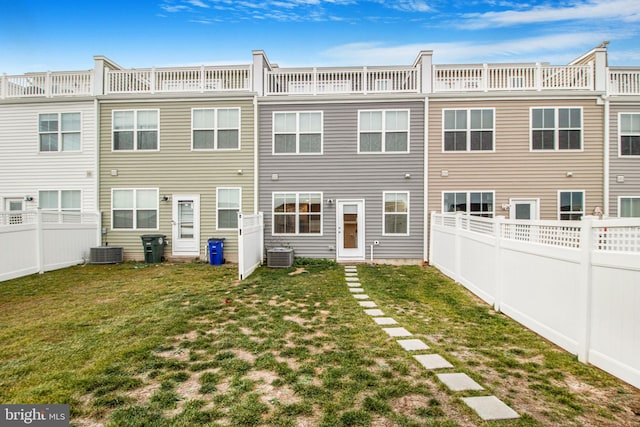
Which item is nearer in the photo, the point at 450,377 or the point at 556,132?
the point at 450,377

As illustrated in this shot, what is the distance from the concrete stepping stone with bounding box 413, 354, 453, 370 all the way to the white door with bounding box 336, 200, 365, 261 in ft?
24.7

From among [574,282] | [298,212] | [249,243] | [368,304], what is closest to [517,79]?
[298,212]

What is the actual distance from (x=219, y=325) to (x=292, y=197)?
6.95 metres

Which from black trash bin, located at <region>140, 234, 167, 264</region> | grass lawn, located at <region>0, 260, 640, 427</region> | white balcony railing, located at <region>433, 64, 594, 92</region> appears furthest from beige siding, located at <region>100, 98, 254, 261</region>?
white balcony railing, located at <region>433, 64, 594, 92</region>

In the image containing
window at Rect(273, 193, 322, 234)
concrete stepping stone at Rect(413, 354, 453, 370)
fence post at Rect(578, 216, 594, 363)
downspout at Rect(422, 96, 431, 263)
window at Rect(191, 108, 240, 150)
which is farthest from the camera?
window at Rect(191, 108, 240, 150)

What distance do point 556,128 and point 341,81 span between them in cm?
745

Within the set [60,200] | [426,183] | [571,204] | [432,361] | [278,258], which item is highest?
[426,183]

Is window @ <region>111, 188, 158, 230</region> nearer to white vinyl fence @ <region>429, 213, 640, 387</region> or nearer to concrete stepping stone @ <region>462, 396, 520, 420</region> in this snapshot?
white vinyl fence @ <region>429, 213, 640, 387</region>

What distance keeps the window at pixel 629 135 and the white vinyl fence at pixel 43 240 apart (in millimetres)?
18213

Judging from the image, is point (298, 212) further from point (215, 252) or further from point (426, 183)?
point (426, 183)

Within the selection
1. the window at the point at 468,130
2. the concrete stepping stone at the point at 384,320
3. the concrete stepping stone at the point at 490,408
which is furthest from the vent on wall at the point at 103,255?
the window at the point at 468,130

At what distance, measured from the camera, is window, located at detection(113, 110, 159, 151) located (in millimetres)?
11633

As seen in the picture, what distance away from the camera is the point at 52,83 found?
11.7 meters

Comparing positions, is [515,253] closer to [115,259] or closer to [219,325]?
[219,325]
